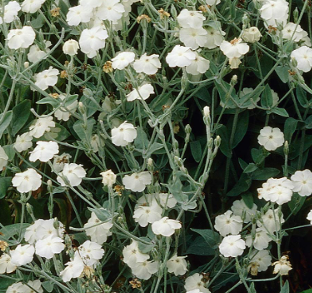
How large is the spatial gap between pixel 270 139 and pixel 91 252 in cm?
53

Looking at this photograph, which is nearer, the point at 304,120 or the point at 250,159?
the point at 304,120

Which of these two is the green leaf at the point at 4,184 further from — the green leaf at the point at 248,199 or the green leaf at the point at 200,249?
the green leaf at the point at 248,199

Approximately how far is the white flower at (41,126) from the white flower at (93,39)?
22 centimetres

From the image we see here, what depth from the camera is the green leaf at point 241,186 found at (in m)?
1.59

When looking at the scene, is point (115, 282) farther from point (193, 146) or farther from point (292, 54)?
point (292, 54)

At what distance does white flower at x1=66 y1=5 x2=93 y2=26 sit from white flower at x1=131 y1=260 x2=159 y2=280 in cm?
58

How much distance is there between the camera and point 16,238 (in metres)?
1.61

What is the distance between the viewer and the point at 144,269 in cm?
142

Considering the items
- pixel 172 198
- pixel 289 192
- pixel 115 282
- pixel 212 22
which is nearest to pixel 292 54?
pixel 212 22

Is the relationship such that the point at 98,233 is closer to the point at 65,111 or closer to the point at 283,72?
the point at 65,111

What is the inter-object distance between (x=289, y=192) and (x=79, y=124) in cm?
53

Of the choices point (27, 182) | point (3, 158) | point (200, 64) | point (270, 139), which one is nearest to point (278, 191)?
point (270, 139)

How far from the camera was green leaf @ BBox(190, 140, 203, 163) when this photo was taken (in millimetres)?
1591

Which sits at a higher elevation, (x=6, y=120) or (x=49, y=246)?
(x=6, y=120)
